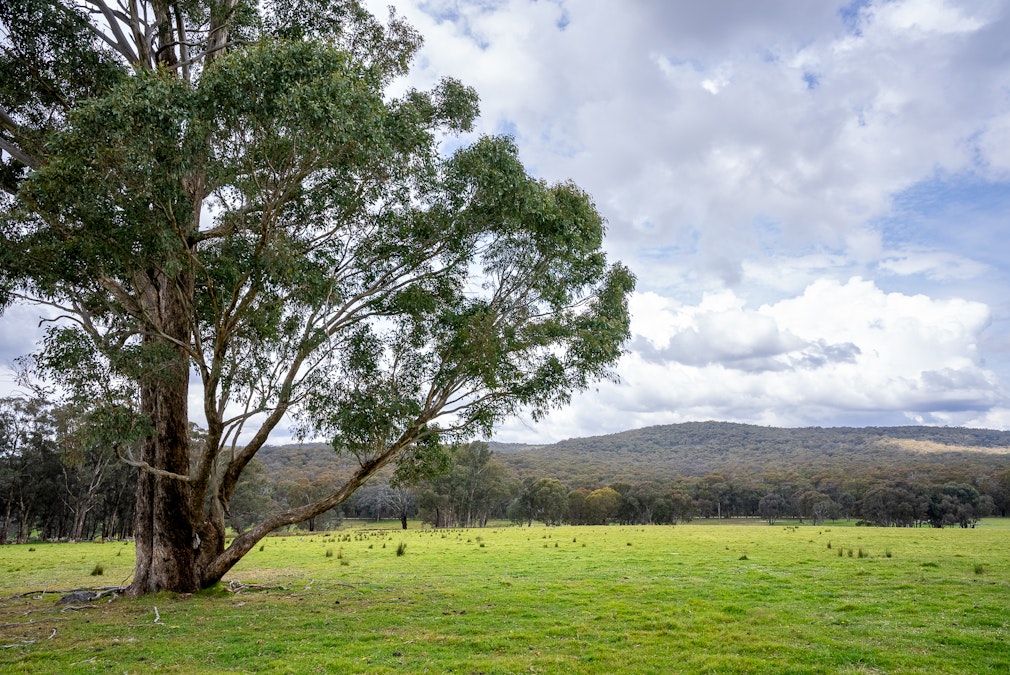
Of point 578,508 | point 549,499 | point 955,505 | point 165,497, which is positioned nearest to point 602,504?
point 578,508

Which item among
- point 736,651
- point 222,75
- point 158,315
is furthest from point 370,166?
point 736,651

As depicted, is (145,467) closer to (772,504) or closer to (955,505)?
(955,505)

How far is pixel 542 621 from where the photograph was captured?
12562mm

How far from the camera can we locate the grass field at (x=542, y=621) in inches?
367

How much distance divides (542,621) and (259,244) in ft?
31.7

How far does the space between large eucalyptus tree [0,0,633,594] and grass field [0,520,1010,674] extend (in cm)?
312

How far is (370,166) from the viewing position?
13492mm

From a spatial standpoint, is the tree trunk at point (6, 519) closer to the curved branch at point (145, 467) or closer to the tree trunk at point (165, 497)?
the tree trunk at point (165, 497)

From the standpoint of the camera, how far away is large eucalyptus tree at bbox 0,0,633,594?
1131 centimetres

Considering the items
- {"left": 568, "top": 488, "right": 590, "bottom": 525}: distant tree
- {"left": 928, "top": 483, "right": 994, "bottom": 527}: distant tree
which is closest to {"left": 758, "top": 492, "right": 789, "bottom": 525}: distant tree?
{"left": 928, "top": 483, "right": 994, "bottom": 527}: distant tree

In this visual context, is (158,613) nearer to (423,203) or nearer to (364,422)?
(364,422)

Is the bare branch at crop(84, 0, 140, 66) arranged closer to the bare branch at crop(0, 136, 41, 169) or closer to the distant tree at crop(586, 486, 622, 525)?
the bare branch at crop(0, 136, 41, 169)

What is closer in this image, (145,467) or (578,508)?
(145,467)

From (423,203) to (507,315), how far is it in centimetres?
354
